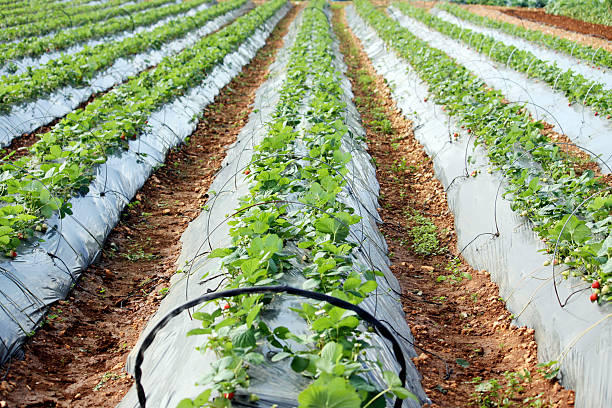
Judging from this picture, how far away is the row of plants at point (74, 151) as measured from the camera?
460 cm

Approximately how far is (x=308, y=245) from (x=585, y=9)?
67.5 feet

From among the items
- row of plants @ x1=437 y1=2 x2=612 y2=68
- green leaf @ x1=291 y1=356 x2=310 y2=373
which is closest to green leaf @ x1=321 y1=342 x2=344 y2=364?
green leaf @ x1=291 y1=356 x2=310 y2=373

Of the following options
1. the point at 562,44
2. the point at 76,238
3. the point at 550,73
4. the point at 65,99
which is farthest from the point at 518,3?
the point at 76,238

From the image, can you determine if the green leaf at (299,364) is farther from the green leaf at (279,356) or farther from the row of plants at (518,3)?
the row of plants at (518,3)

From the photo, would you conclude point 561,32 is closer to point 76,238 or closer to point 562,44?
point 562,44

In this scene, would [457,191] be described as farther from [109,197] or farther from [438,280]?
[109,197]

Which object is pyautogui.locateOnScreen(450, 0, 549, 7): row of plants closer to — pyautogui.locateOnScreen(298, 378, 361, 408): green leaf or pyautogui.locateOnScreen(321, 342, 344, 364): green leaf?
pyautogui.locateOnScreen(321, 342, 344, 364): green leaf

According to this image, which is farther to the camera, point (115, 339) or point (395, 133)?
point (395, 133)

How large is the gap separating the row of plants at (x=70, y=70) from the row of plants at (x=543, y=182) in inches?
280

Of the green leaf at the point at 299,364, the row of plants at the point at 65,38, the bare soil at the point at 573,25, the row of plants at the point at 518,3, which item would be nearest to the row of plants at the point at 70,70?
the row of plants at the point at 65,38

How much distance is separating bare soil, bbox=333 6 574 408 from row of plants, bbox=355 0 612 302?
0.71 meters

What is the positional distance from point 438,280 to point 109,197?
12.9 ft

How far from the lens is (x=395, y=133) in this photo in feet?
29.6

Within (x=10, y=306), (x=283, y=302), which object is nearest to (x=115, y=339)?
(x=10, y=306)
